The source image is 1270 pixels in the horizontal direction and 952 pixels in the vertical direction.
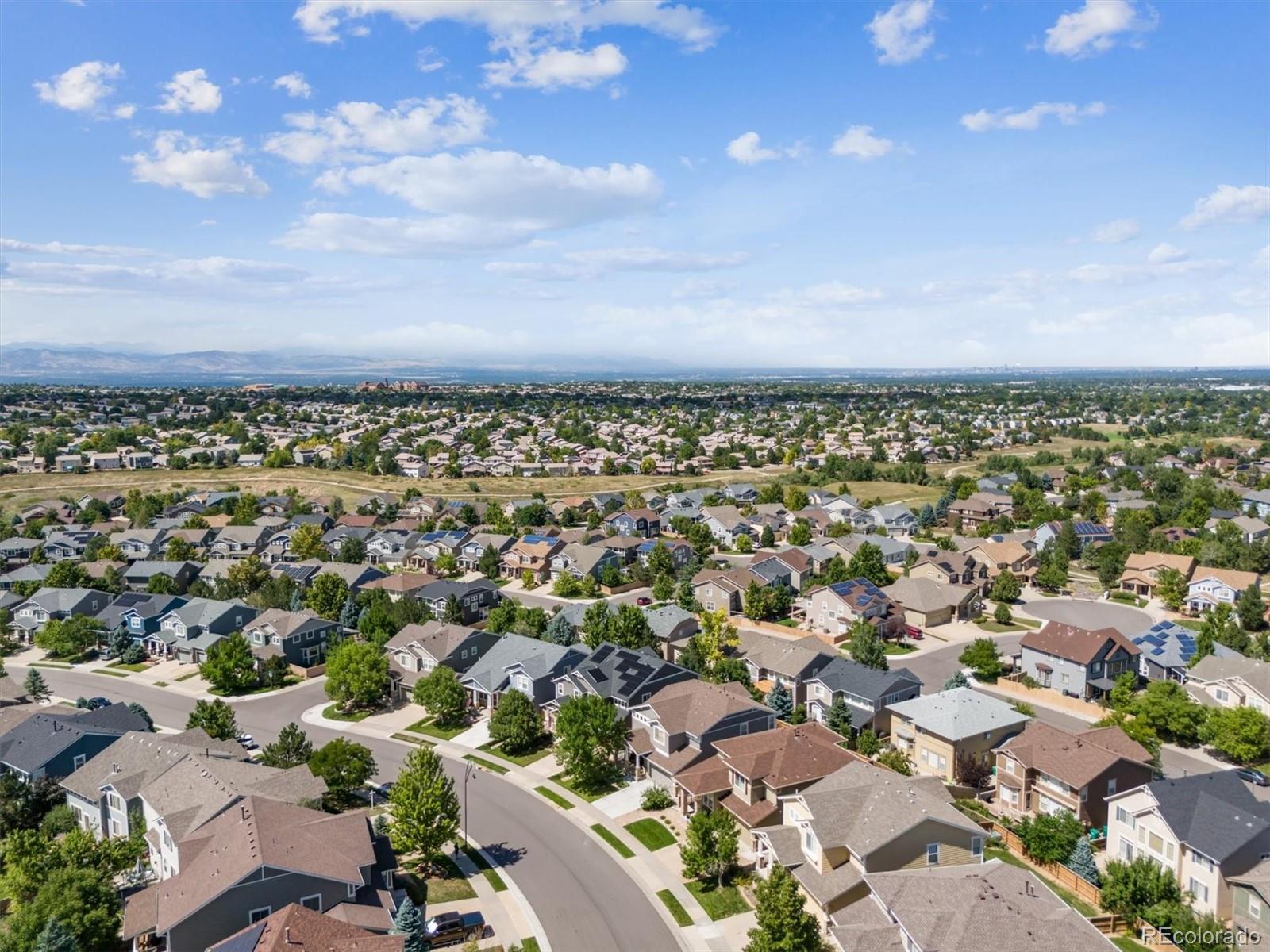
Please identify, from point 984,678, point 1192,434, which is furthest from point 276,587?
point 1192,434

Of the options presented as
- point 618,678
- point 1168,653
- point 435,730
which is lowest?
point 435,730

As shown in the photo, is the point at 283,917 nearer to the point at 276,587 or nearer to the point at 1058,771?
the point at 1058,771

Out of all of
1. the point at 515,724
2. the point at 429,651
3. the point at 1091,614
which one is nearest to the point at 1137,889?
the point at 515,724

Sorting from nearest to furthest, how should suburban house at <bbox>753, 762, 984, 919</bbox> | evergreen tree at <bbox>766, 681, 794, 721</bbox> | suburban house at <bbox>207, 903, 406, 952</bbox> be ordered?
suburban house at <bbox>207, 903, 406, 952</bbox>, suburban house at <bbox>753, 762, 984, 919</bbox>, evergreen tree at <bbox>766, 681, 794, 721</bbox>

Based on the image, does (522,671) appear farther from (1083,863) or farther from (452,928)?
(1083,863)

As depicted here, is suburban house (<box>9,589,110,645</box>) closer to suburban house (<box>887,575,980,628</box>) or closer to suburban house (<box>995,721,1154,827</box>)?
suburban house (<box>887,575,980,628</box>)

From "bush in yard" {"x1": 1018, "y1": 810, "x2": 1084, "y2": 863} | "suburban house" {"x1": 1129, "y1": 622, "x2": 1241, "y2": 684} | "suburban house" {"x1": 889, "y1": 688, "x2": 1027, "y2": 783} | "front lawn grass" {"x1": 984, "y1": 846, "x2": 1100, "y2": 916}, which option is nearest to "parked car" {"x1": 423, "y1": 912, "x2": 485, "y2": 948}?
"front lawn grass" {"x1": 984, "y1": 846, "x2": 1100, "y2": 916}
